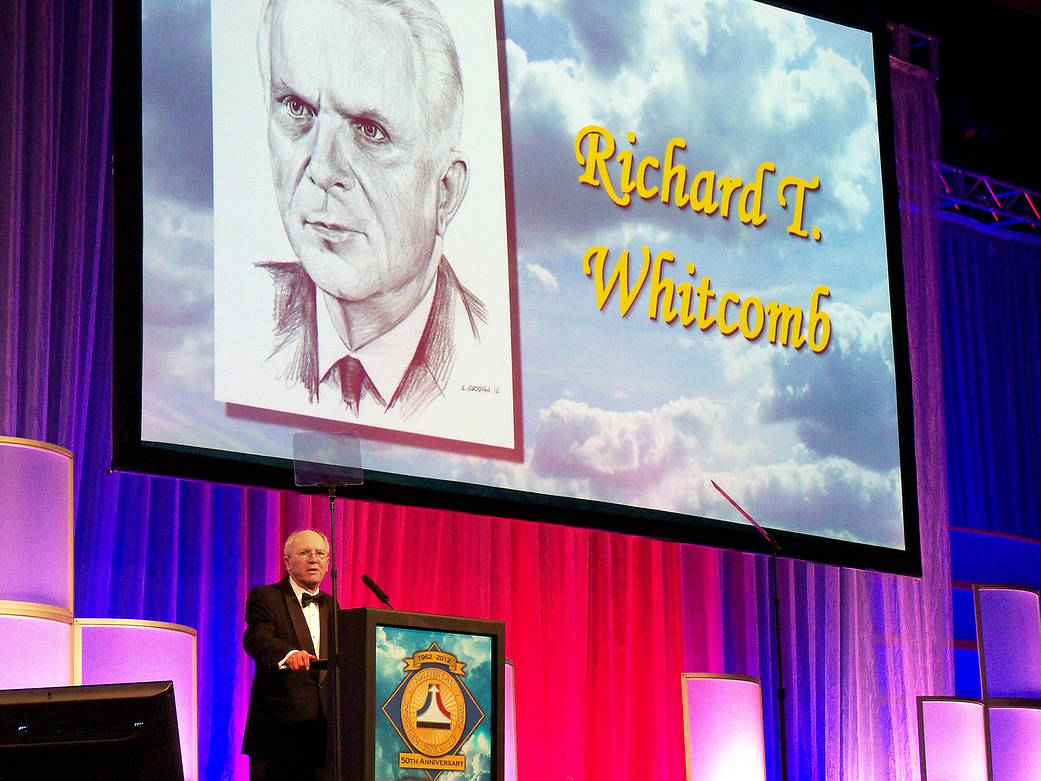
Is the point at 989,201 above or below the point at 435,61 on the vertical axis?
above

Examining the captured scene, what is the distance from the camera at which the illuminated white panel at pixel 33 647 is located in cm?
249

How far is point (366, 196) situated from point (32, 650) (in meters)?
1.88

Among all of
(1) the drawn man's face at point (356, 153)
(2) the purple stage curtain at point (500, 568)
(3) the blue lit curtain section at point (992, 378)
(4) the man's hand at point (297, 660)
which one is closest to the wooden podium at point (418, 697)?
(4) the man's hand at point (297, 660)

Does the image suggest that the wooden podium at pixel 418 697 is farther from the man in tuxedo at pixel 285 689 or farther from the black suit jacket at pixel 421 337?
the black suit jacket at pixel 421 337

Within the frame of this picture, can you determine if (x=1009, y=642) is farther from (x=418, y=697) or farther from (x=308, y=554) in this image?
(x=418, y=697)

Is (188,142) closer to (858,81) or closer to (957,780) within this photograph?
(858,81)

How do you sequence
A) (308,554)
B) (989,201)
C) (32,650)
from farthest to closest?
1. (989,201)
2. (308,554)
3. (32,650)

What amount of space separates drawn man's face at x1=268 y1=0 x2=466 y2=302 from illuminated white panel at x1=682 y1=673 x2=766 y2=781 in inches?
58.6

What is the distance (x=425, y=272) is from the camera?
4098 mm

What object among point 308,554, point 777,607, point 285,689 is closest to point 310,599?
point 308,554

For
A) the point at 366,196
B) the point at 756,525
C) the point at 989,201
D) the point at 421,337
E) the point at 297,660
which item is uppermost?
the point at 989,201

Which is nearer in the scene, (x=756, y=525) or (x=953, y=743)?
(x=756, y=525)

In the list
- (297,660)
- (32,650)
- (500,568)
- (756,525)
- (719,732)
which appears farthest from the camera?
(500,568)

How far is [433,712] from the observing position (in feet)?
7.11
